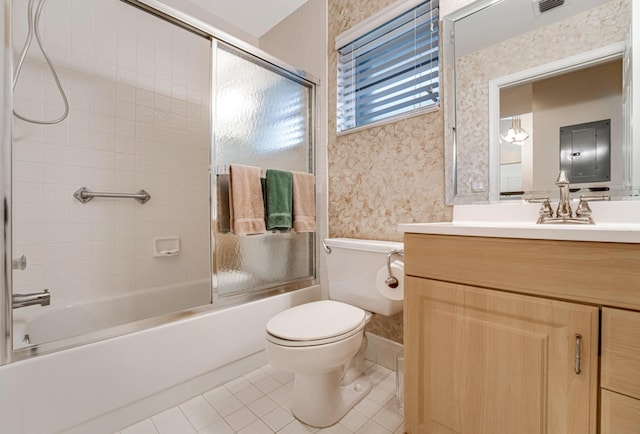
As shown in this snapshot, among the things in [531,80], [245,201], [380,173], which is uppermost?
[531,80]

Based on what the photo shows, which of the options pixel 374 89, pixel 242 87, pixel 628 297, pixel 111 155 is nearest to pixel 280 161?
pixel 242 87

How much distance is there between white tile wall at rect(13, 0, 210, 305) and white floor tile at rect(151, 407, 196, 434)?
0.93 meters

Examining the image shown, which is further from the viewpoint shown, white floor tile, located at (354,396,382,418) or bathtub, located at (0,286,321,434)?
white floor tile, located at (354,396,382,418)

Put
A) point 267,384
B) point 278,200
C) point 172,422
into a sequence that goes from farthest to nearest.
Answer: point 278,200, point 267,384, point 172,422

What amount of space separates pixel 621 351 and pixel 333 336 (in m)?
0.78

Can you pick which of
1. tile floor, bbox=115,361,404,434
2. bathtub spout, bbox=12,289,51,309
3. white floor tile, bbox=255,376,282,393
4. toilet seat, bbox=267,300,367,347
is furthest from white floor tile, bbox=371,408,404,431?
bathtub spout, bbox=12,289,51,309

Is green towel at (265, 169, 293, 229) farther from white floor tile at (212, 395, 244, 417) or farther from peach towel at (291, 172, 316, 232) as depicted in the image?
white floor tile at (212, 395, 244, 417)

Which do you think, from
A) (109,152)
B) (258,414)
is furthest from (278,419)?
(109,152)

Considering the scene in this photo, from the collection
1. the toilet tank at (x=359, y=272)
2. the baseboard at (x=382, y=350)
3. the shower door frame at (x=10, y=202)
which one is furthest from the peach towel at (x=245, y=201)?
the baseboard at (x=382, y=350)

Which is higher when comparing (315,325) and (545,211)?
(545,211)

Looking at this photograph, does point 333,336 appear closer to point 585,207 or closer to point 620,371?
point 620,371

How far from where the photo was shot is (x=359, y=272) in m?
1.46

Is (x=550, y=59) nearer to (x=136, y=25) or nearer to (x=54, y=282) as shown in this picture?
(x=136, y=25)

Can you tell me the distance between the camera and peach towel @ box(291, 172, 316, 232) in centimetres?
170
